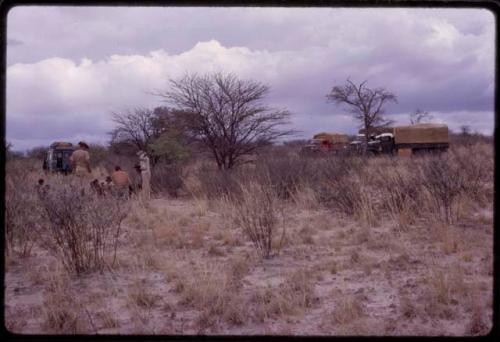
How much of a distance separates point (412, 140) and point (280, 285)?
50.9ft

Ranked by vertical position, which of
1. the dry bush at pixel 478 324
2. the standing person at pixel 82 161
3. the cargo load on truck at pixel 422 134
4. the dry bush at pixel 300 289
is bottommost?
the dry bush at pixel 478 324

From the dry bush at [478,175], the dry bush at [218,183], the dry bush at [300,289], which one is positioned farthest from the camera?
the dry bush at [218,183]

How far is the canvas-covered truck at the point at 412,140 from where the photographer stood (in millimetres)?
17516

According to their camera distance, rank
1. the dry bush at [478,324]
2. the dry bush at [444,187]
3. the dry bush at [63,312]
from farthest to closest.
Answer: the dry bush at [444,187] → the dry bush at [63,312] → the dry bush at [478,324]

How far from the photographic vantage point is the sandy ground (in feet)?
14.1

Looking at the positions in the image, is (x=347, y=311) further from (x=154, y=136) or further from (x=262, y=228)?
(x=154, y=136)

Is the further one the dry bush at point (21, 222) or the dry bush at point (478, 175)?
the dry bush at point (478, 175)

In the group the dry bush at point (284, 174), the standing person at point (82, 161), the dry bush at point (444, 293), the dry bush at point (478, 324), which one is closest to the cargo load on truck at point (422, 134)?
the dry bush at point (284, 174)

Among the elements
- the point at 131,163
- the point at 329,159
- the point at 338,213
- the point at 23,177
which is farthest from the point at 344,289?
the point at 131,163

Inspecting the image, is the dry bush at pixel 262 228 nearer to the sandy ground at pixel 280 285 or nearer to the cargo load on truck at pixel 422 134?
the sandy ground at pixel 280 285

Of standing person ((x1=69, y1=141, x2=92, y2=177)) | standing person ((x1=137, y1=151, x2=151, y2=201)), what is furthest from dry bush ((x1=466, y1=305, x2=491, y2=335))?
standing person ((x1=137, y1=151, x2=151, y2=201))

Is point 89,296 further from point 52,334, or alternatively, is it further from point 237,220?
point 237,220

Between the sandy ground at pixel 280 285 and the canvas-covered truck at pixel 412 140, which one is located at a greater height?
the canvas-covered truck at pixel 412 140

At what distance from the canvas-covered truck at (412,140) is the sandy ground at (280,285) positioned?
1010cm
